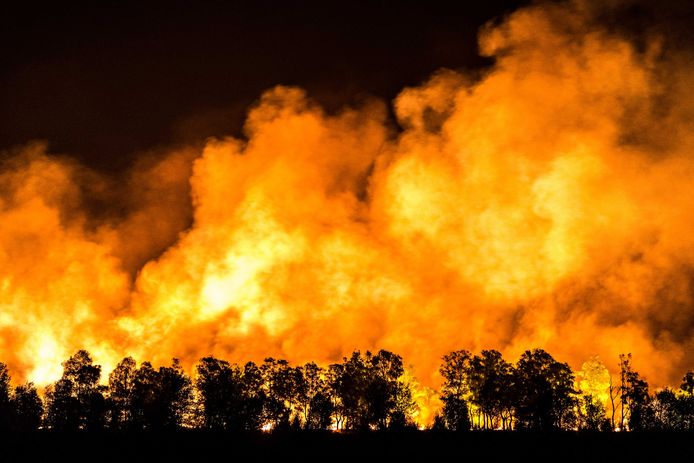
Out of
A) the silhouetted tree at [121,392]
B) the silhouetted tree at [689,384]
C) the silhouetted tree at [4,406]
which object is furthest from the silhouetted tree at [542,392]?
the silhouetted tree at [4,406]

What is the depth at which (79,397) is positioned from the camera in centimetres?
11250

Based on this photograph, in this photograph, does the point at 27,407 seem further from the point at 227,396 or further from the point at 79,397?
the point at 227,396

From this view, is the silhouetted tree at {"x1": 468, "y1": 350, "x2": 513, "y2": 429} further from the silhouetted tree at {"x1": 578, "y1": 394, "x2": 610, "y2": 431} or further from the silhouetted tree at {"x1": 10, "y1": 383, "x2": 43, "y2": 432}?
the silhouetted tree at {"x1": 10, "y1": 383, "x2": 43, "y2": 432}

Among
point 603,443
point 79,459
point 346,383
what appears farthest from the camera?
point 346,383

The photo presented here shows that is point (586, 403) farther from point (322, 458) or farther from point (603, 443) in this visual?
point (322, 458)

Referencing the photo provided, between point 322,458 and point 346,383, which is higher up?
point 346,383

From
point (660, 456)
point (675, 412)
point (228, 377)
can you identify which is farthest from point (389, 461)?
point (675, 412)

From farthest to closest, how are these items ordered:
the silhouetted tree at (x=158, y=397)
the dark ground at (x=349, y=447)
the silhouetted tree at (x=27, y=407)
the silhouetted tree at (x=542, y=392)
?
the silhouetted tree at (x=27, y=407) → the silhouetted tree at (x=542, y=392) → the silhouetted tree at (x=158, y=397) → the dark ground at (x=349, y=447)

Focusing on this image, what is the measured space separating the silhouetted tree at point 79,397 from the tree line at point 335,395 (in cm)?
22

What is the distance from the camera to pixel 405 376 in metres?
128

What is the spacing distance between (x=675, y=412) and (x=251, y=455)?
10713cm

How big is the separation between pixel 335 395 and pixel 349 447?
55.0 meters

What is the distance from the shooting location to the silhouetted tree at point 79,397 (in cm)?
9955

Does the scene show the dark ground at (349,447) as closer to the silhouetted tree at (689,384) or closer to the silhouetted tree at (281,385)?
the silhouetted tree at (281,385)
